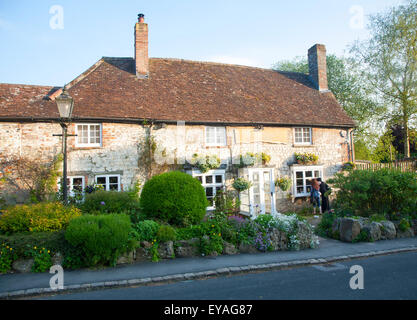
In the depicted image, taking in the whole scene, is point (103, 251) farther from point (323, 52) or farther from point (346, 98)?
point (346, 98)

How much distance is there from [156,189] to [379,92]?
21145 mm

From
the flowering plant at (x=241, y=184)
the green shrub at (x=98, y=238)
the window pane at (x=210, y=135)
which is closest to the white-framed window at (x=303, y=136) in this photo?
the flowering plant at (x=241, y=184)

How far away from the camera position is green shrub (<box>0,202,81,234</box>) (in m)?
7.55

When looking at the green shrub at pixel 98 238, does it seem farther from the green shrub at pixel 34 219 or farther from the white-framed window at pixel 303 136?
the white-framed window at pixel 303 136

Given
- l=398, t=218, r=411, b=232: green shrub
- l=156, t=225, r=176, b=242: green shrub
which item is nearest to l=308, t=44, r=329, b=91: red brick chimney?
l=398, t=218, r=411, b=232: green shrub

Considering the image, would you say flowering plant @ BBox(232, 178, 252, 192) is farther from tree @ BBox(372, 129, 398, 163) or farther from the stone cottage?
tree @ BBox(372, 129, 398, 163)

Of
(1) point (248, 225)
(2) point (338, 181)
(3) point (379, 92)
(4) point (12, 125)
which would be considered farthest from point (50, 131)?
(3) point (379, 92)

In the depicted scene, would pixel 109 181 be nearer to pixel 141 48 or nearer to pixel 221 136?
pixel 221 136

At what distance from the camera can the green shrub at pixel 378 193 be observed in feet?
33.0

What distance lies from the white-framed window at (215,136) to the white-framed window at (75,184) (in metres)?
5.98

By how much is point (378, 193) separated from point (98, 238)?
374 inches

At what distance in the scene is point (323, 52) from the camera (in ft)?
63.5

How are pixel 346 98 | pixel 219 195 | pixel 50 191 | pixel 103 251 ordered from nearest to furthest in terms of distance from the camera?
1. pixel 103 251
2. pixel 50 191
3. pixel 219 195
4. pixel 346 98
